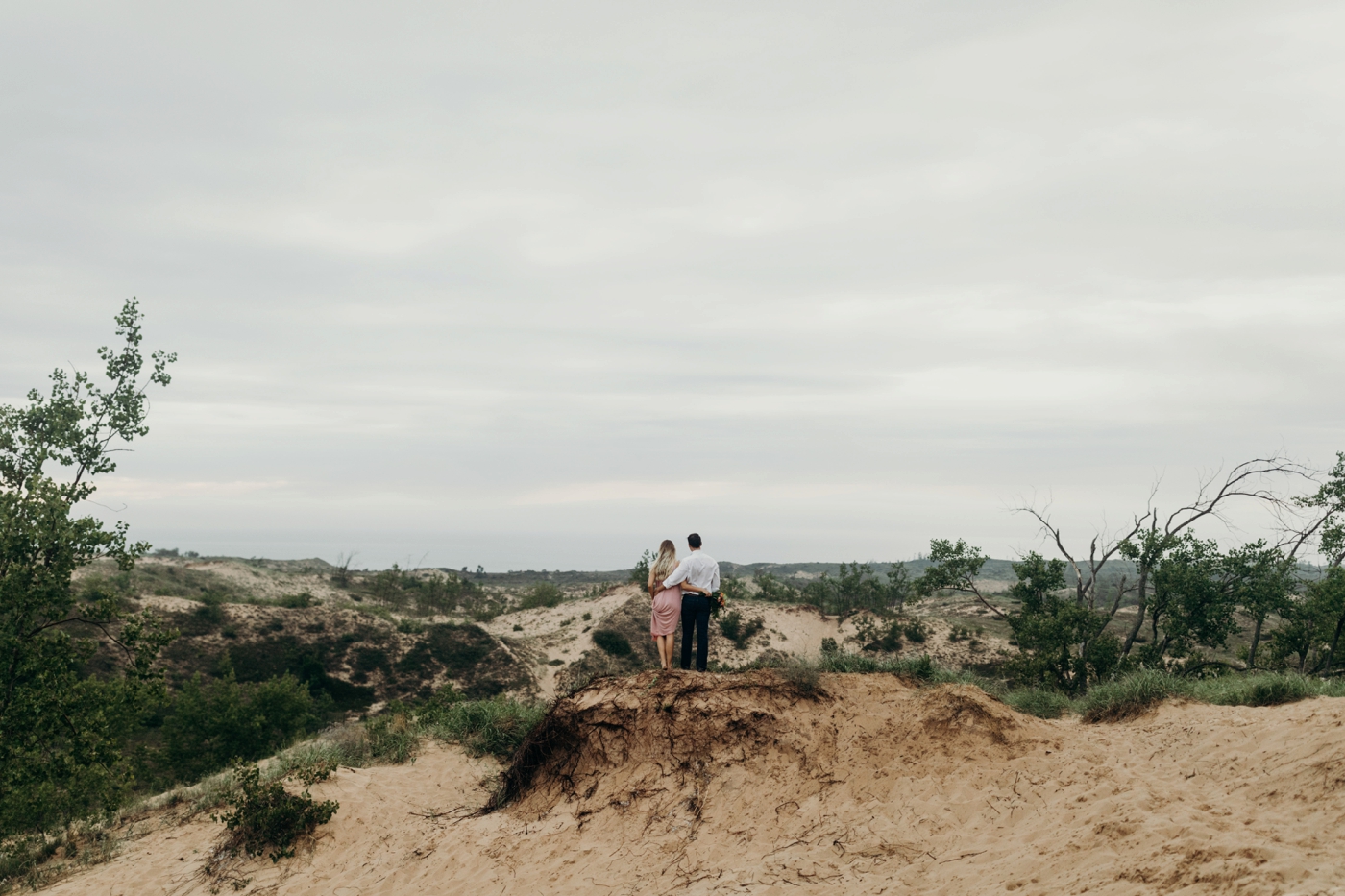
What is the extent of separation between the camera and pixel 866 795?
754cm

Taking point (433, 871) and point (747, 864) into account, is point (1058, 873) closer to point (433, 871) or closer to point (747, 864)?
point (747, 864)

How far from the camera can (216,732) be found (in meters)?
16.9

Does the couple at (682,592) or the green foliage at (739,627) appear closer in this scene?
the couple at (682,592)

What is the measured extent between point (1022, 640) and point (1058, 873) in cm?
1295

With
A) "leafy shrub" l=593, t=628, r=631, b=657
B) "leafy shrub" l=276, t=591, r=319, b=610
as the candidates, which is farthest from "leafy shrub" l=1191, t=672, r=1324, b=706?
"leafy shrub" l=276, t=591, r=319, b=610

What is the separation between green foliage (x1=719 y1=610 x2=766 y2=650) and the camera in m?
36.1

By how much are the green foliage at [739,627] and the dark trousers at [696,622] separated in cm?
2656

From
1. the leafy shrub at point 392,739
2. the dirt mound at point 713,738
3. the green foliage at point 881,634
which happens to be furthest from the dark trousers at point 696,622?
the green foliage at point 881,634

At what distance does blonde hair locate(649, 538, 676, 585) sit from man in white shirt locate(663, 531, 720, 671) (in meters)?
0.16

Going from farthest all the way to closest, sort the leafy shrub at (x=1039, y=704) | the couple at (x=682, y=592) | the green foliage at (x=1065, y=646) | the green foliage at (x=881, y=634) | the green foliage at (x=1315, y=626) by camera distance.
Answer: the green foliage at (x=881, y=634)
the green foliage at (x=1065, y=646)
the green foliage at (x=1315, y=626)
the leafy shrub at (x=1039, y=704)
the couple at (x=682, y=592)

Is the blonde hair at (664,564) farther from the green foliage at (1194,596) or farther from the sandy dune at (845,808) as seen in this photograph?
the green foliage at (1194,596)

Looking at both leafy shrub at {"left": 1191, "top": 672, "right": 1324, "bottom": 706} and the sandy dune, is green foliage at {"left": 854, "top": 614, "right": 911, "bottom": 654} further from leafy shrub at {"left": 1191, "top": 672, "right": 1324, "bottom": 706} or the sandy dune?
the sandy dune

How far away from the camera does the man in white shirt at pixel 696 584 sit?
9.55 metres

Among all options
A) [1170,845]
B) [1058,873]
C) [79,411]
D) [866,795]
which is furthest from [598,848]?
[79,411]
